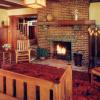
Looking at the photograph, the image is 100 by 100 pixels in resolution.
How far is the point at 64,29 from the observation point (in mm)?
7410

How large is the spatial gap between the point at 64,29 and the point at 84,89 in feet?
11.6

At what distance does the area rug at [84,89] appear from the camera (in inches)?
152

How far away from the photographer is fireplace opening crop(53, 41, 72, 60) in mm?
7680

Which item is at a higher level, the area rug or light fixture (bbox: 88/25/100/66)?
light fixture (bbox: 88/25/100/66)

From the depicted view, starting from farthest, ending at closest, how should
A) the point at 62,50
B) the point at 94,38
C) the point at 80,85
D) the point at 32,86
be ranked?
1. the point at 62,50
2. the point at 94,38
3. the point at 80,85
4. the point at 32,86

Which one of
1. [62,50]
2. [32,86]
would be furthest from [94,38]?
[32,86]

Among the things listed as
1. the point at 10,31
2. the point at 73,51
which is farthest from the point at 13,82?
the point at 10,31

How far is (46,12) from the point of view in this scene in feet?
25.5

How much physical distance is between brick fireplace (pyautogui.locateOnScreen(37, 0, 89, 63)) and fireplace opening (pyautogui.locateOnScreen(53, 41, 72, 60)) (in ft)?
1.04

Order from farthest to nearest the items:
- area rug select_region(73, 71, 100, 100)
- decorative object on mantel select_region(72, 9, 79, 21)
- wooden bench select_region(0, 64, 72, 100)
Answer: decorative object on mantel select_region(72, 9, 79, 21) < area rug select_region(73, 71, 100, 100) < wooden bench select_region(0, 64, 72, 100)

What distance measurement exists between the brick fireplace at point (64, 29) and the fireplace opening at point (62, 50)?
316mm

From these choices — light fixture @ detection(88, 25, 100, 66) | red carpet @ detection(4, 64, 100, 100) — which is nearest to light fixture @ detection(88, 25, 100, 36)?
light fixture @ detection(88, 25, 100, 66)

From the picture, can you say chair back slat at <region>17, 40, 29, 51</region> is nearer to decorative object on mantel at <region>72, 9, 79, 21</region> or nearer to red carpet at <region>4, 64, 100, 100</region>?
red carpet at <region>4, 64, 100, 100</region>

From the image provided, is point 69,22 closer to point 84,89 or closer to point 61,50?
point 61,50
